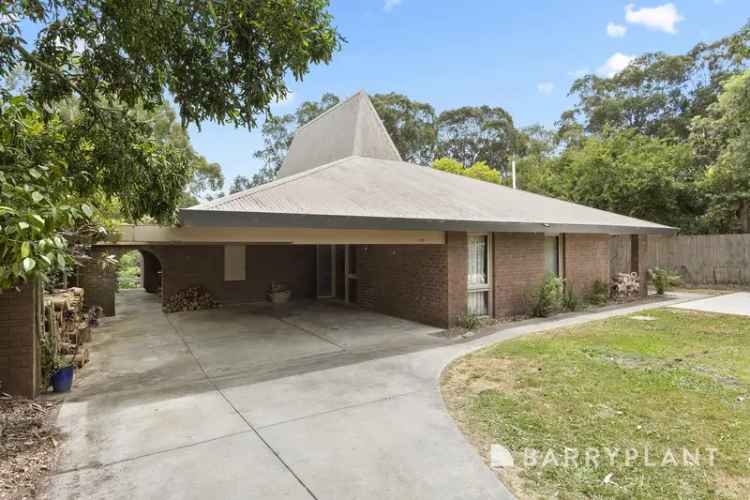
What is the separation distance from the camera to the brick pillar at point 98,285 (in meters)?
11.2

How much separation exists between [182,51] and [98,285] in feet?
31.4

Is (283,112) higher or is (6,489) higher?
(283,112)

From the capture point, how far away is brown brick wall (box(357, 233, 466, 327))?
8781 millimetres

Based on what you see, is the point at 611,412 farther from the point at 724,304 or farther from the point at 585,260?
the point at 724,304

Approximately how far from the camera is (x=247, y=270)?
13.9 metres

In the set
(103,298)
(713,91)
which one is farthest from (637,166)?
(103,298)

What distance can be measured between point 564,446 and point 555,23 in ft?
48.1

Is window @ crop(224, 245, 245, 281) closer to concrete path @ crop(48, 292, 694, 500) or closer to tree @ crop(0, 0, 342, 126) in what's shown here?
concrete path @ crop(48, 292, 694, 500)

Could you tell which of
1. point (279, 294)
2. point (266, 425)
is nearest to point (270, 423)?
point (266, 425)

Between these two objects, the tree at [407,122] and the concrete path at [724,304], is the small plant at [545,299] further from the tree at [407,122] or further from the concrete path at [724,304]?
the tree at [407,122]

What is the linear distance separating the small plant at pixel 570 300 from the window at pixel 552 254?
21.1 inches

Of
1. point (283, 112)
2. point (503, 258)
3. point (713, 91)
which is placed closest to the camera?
point (503, 258)

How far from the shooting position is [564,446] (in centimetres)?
363

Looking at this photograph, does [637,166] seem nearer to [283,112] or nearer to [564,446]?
[564,446]
